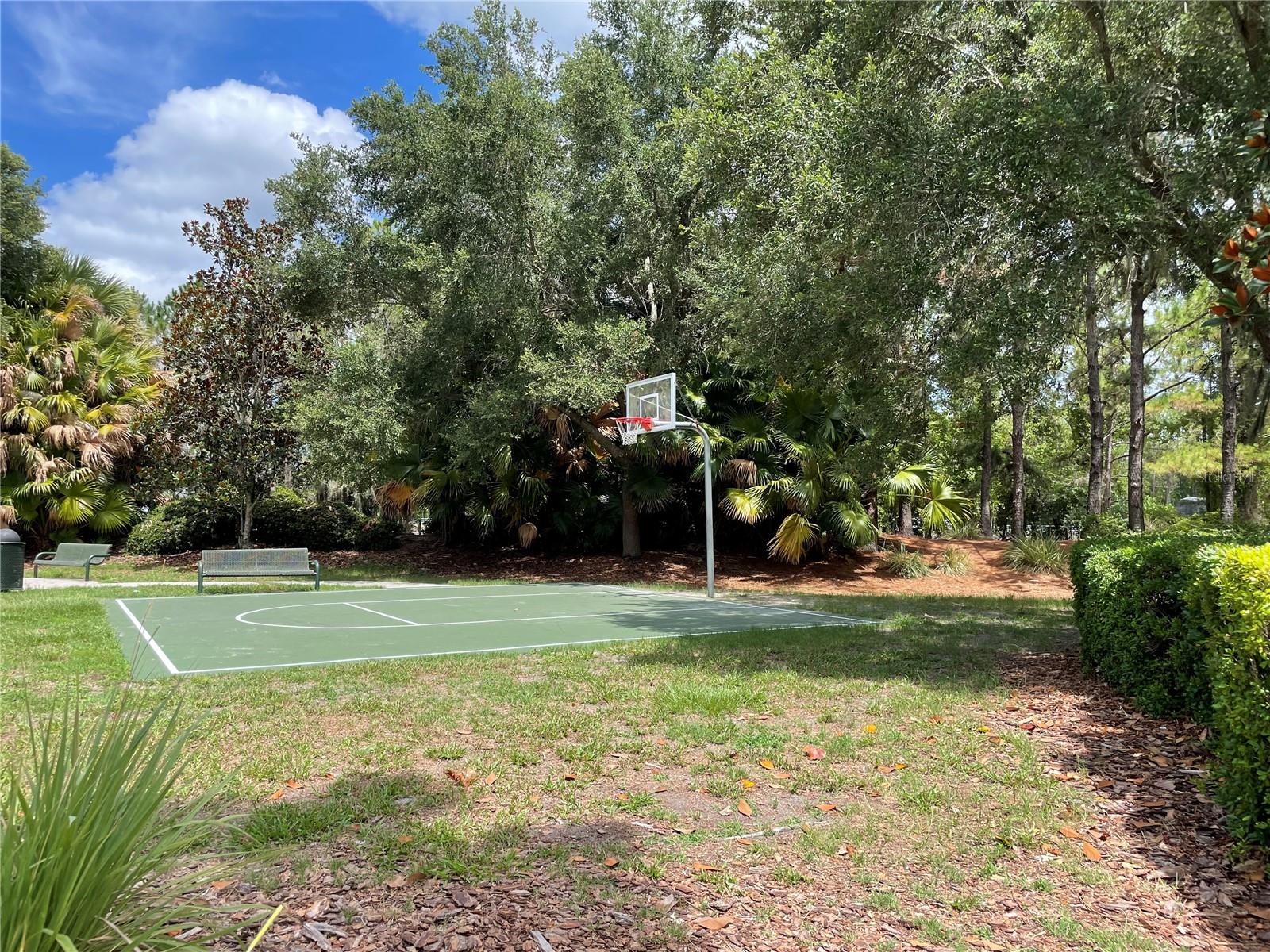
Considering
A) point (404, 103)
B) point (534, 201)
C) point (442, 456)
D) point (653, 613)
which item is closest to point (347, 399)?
point (442, 456)

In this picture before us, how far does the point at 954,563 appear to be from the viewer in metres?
18.2

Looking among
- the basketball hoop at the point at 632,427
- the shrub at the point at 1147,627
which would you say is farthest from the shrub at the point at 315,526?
the shrub at the point at 1147,627

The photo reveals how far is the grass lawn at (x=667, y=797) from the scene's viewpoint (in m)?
2.84

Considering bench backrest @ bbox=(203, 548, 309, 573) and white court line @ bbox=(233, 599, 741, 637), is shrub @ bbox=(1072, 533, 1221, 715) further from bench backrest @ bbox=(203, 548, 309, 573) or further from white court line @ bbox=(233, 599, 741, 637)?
bench backrest @ bbox=(203, 548, 309, 573)

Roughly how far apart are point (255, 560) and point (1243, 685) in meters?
14.6

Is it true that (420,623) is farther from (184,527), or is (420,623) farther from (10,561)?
(184,527)

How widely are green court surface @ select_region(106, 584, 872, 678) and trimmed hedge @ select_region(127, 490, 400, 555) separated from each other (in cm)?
878

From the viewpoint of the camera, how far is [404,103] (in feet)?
65.0

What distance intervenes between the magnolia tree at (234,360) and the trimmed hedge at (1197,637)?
17.3 m

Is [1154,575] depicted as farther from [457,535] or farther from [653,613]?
[457,535]

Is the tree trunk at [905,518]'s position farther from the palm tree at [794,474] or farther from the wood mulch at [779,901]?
the wood mulch at [779,901]

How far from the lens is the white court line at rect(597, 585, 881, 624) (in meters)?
10.4

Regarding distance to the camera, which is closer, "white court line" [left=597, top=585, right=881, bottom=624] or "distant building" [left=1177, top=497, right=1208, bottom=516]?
"white court line" [left=597, top=585, right=881, bottom=624]

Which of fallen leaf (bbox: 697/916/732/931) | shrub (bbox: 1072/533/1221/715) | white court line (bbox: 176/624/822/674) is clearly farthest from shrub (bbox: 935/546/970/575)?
fallen leaf (bbox: 697/916/732/931)
